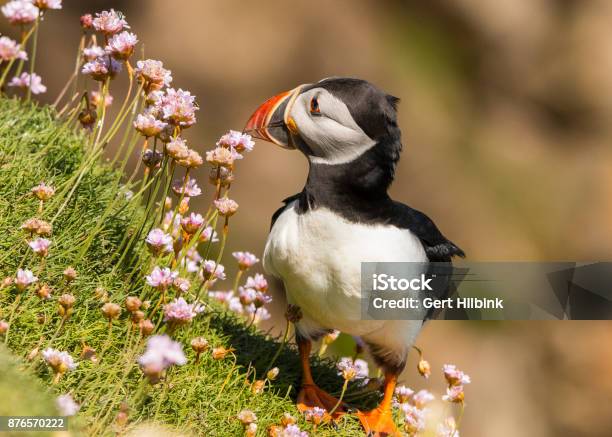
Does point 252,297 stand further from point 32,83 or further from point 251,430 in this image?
point 32,83

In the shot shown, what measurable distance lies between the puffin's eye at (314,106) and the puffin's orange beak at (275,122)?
119mm

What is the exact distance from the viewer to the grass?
3.06 m

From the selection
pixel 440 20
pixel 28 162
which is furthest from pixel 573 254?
pixel 28 162

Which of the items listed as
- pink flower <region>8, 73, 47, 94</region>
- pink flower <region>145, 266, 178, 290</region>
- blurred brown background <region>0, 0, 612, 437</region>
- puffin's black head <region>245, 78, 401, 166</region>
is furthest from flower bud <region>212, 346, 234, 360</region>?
blurred brown background <region>0, 0, 612, 437</region>

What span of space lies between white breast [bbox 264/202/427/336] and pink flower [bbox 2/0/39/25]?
4.78ft

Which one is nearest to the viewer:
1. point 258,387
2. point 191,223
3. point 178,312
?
point 178,312

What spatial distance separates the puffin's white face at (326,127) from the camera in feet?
12.2

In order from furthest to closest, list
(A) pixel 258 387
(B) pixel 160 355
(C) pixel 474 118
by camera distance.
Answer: (C) pixel 474 118 → (A) pixel 258 387 → (B) pixel 160 355

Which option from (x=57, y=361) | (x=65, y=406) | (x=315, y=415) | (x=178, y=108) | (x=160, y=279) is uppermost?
(x=178, y=108)

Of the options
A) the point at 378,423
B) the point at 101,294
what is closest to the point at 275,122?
the point at 101,294

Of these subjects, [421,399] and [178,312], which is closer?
[178,312]

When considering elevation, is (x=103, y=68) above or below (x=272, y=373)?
above

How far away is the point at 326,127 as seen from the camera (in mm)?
→ 3729

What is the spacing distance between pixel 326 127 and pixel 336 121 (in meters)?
0.05
